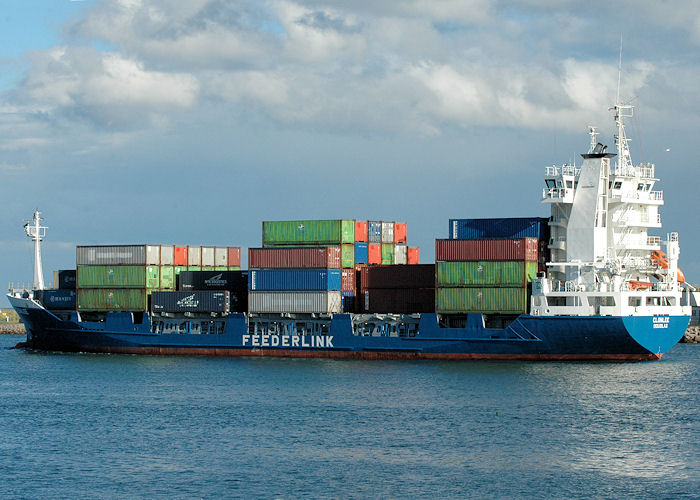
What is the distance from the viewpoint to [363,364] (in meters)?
59.4

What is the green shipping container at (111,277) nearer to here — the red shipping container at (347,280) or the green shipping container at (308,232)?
the green shipping container at (308,232)

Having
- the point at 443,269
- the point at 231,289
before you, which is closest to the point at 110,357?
the point at 231,289

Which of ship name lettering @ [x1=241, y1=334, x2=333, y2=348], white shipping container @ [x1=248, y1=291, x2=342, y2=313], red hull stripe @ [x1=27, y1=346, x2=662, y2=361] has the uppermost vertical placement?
white shipping container @ [x1=248, y1=291, x2=342, y2=313]

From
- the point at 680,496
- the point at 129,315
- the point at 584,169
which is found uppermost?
the point at 584,169

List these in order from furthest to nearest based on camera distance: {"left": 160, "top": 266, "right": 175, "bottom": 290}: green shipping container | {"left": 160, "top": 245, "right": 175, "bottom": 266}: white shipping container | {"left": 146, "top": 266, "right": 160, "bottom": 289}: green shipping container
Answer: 1. {"left": 160, "top": 245, "right": 175, "bottom": 266}: white shipping container
2. {"left": 160, "top": 266, "right": 175, "bottom": 290}: green shipping container
3. {"left": 146, "top": 266, "right": 160, "bottom": 289}: green shipping container

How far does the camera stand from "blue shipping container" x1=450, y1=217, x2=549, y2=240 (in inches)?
2314

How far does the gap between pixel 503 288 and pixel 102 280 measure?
90.7 ft

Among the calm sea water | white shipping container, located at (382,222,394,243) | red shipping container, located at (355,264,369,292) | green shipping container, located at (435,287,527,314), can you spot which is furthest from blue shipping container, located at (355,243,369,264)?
the calm sea water

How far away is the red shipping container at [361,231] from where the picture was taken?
64.0m

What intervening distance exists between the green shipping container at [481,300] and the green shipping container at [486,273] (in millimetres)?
339

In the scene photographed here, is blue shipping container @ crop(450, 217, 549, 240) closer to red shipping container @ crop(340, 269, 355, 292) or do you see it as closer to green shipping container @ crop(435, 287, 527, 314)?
green shipping container @ crop(435, 287, 527, 314)

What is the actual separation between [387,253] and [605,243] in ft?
47.9

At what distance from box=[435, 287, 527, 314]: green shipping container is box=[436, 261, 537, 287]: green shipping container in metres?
0.34

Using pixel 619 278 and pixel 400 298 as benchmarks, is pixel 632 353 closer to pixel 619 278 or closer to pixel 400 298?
pixel 619 278
